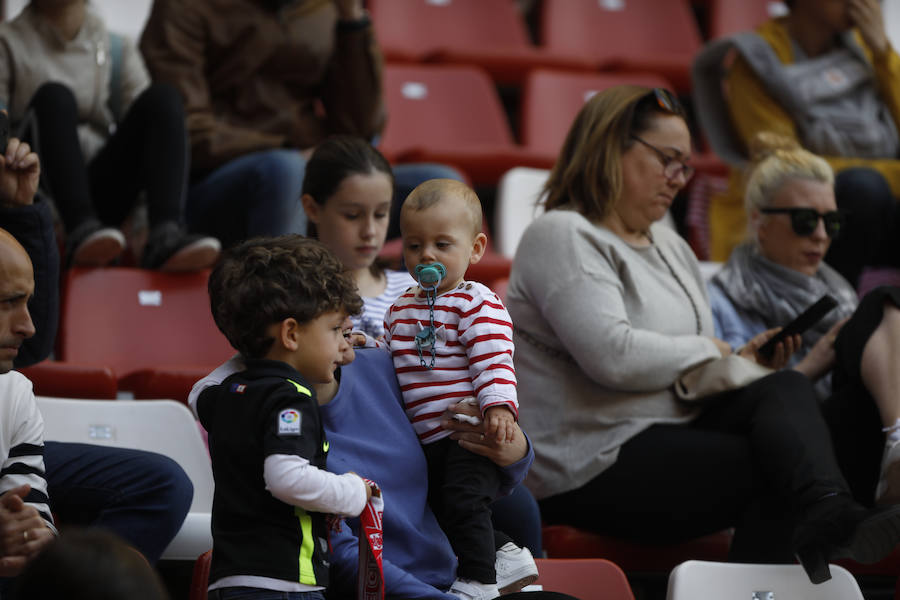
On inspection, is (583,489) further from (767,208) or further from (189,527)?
(767,208)

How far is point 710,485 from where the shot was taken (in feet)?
6.11

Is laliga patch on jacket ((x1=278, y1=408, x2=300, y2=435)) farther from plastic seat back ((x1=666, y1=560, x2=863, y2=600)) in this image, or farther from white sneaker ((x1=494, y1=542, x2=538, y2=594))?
plastic seat back ((x1=666, y1=560, x2=863, y2=600))

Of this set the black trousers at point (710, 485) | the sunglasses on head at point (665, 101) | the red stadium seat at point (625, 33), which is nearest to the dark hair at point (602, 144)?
the sunglasses on head at point (665, 101)

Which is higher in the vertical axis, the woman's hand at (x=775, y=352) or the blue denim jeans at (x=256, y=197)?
the blue denim jeans at (x=256, y=197)

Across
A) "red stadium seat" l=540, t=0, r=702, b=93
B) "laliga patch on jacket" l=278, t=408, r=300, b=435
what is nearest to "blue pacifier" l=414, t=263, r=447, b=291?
"laliga patch on jacket" l=278, t=408, r=300, b=435

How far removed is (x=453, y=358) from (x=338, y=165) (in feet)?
2.28

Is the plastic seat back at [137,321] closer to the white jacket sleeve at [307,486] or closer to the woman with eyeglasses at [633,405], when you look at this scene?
the woman with eyeglasses at [633,405]

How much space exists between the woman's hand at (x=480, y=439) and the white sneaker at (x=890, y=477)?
0.72 meters

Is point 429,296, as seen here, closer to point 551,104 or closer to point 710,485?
point 710,485

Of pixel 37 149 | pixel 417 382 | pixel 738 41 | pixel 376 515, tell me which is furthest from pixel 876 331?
pixel 37 149

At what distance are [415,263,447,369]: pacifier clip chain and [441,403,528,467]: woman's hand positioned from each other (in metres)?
0.07

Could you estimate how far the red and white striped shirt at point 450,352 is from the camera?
4.61ft

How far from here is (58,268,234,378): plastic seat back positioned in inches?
91.9

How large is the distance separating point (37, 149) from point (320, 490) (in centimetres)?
144
